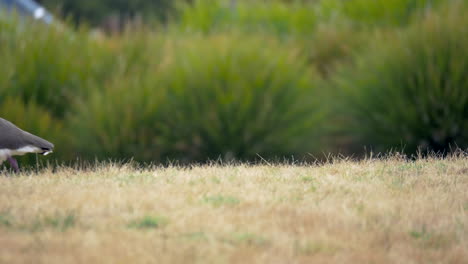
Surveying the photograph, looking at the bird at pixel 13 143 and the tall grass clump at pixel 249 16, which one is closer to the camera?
the bird at pixel 13 143

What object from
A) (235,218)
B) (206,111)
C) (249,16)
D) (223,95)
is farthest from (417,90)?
(235,218)

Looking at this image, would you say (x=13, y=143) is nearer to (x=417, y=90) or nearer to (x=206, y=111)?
(x=206, y=111)

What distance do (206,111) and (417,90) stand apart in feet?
12.9

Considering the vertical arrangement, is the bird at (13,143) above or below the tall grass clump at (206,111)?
above

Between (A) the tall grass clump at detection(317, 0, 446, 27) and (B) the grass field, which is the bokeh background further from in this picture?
(B) the grass field

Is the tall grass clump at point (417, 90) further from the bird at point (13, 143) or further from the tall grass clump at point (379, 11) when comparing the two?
the bird at point (13, 143)

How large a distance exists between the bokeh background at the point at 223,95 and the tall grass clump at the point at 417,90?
22mm

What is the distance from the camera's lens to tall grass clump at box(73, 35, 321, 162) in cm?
1180

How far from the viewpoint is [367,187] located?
5895 mm

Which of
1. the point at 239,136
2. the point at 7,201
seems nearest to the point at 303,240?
the point at 7,201

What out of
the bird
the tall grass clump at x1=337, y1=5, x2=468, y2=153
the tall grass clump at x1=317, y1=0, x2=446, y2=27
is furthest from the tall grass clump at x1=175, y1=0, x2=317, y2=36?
the bird

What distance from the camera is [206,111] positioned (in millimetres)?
12039

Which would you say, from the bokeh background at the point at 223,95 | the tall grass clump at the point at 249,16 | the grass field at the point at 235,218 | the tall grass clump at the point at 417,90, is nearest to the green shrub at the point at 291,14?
the tall grass clump at the point at 249,16

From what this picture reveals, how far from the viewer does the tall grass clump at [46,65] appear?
12.0m
